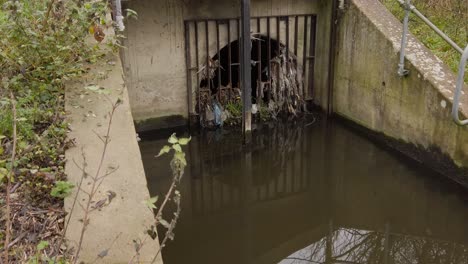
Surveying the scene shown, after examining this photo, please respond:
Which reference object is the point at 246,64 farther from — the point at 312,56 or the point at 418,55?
the point at 418,55

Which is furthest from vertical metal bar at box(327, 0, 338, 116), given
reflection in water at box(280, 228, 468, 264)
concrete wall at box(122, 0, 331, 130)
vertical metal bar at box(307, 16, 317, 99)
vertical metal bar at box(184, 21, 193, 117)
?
reflection in water at box(280, 228, 468, 264)

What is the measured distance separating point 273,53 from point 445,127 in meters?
3.79

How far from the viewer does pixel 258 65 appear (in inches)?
304

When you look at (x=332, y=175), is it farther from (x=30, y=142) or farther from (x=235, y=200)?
(x=30, y=142)

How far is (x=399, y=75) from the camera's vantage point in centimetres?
594

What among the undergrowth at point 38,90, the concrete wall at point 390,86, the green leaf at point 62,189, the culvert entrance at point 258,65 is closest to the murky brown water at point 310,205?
the concrete wall at point 390,86

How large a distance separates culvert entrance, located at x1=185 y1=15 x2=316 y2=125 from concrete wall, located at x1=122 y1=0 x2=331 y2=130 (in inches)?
5.7

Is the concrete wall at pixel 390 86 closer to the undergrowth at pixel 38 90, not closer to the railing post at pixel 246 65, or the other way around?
the railing post at pixel 246 65

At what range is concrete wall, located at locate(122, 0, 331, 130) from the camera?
688 centimetres

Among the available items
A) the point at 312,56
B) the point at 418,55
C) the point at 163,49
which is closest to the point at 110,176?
the point at 418,55

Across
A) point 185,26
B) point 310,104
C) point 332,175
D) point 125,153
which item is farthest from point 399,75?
point 125,153

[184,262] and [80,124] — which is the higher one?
[80,124]

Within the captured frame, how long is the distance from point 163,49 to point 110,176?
15.3 feet

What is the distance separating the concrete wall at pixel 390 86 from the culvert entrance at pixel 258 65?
2.29ft
